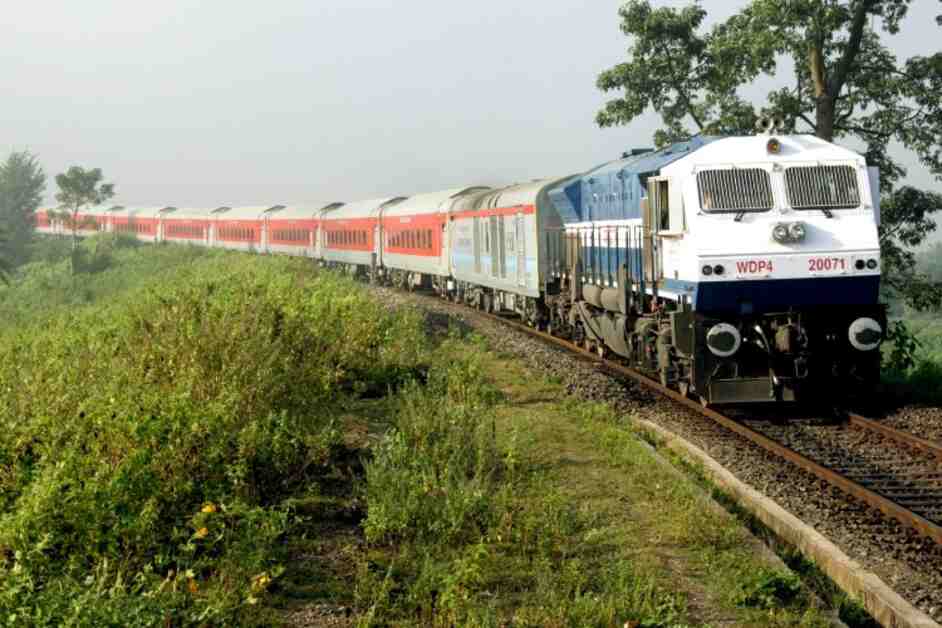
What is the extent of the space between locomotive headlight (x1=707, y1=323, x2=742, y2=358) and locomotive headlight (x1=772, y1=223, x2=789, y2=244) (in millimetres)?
1300

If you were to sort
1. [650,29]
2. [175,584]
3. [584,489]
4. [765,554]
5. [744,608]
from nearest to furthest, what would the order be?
[175,584] → [744,608] → [765,554] → [584,489] → [650,29]

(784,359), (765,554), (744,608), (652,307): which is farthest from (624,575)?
(652,307)

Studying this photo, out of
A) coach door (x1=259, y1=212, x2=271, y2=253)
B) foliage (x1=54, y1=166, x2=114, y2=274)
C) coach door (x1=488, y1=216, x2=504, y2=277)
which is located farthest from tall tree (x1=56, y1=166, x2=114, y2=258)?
coach door (x1=488, y1=216, x2=504, y2=277)

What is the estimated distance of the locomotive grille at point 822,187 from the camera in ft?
44.3

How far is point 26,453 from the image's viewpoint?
855cm

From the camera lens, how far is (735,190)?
13570 millimetres

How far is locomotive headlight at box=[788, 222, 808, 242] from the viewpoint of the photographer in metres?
13.3

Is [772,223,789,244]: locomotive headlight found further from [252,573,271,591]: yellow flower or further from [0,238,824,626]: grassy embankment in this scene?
[252,573,271,591]: yellow flower

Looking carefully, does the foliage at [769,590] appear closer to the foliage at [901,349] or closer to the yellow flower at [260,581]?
the yellow flower at [260,581]

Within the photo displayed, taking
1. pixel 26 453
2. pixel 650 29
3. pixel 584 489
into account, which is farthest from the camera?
pixel 650 29

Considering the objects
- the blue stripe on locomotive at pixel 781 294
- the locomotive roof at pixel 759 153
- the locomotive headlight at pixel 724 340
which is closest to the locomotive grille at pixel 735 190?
the locomotive roof at pixel 759 153

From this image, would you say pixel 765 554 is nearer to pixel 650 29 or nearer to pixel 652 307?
pixel 652 307

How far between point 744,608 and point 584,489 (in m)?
2.98

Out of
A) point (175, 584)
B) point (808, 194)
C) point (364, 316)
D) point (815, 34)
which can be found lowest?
point (175, 584)
